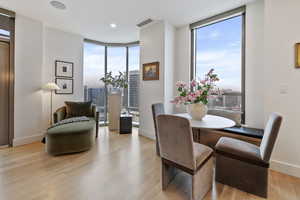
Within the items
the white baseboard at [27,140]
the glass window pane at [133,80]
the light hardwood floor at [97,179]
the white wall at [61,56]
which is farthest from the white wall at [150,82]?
the white baseboard at [27,140]

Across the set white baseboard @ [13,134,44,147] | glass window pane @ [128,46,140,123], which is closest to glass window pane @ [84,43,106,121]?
glass window pane @ [128,46,140,123]

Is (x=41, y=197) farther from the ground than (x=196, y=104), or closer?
closer

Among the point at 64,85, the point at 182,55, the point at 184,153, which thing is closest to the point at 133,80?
the point at 182,55

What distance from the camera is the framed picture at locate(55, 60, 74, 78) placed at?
387 centimetres

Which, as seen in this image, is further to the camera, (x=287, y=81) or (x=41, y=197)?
(x=287, y=81)

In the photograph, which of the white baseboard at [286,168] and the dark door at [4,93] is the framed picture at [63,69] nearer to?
the dark door at [4,93]

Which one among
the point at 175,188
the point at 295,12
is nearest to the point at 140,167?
the point at 175,188

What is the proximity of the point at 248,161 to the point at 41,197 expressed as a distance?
2.33 metres

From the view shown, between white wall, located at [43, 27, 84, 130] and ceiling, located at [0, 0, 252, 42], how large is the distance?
27 centimetres

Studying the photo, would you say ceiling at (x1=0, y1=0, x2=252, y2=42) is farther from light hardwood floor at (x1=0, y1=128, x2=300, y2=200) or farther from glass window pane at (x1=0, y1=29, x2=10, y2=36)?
light hardwood floor at (x1=0, y1=128, x2=300, y2=200)

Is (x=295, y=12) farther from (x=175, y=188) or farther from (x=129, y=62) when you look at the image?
(x=129, y=62)

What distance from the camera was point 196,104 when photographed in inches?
79.7

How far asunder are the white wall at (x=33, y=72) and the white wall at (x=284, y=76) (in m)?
4.52

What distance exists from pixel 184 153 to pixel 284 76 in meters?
1.91
